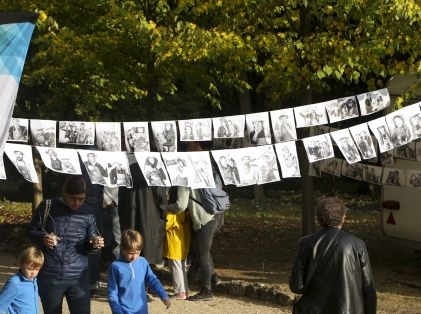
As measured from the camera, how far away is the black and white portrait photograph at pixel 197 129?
9.00 m

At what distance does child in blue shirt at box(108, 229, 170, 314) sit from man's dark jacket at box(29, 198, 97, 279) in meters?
0.31

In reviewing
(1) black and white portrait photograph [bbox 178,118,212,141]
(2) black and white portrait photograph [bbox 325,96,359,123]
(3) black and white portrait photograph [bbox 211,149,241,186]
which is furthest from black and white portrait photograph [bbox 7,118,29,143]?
(2) black and white portrait photograph [bbox 325,96,359,123]

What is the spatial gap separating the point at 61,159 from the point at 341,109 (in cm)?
305

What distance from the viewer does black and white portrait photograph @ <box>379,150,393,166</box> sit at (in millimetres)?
10492

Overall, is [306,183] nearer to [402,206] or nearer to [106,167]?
[402,206]

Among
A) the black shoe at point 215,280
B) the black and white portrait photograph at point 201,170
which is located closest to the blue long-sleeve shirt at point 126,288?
the black and white portrait photograph at point 201,170

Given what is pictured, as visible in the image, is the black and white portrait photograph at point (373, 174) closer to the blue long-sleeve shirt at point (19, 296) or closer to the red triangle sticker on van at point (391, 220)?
the red triangle sticker on van at point (391, 220)

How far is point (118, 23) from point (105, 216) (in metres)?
2.92

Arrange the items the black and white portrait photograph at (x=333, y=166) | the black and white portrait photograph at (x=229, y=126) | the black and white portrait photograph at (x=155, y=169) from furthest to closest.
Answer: the black and white portrait photograph at (x=333, y=166) < the black and white portrait photograph at (x=229, y=126) < the black and white portrait photograph at (x=155, y=169)

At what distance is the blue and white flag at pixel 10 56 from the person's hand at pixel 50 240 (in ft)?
3.81

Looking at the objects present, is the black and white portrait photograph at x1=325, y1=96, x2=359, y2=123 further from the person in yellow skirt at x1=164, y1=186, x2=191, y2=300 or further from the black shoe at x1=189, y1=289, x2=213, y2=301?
the black shoe at x1=189, y1=289, x2=213, y2=301

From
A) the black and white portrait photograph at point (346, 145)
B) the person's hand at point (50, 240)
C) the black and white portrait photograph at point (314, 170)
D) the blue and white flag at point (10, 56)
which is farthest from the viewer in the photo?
the black and white portrait photograph at point (314, 170)

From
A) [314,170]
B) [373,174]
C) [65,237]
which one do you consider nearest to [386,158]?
[373,174]

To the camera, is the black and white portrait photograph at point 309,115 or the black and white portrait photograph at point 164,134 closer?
the black and white portrait photograph at point 164,134
